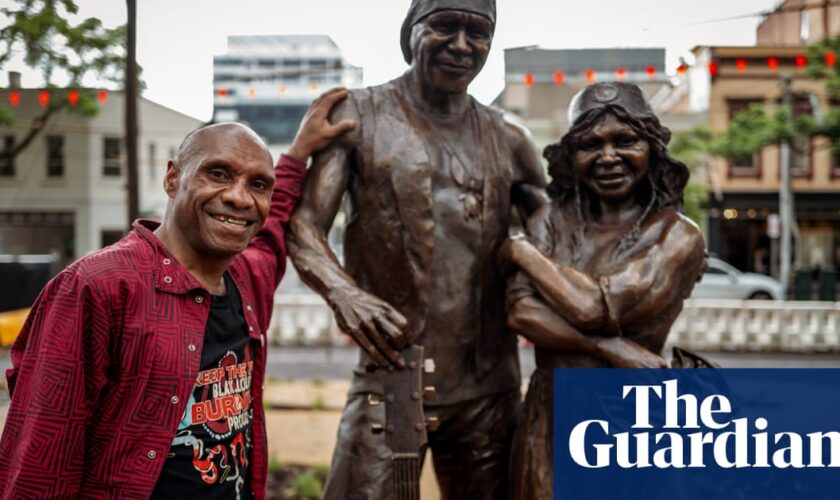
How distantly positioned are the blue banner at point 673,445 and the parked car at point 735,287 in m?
12.0

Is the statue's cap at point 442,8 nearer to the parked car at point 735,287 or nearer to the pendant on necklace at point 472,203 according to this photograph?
the pendant on necklace at point 472,203

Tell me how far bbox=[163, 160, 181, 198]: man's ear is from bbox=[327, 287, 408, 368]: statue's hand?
1.96ft

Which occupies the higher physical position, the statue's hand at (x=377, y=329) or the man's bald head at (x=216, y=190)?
the man's bald head at (x=216, y=190)

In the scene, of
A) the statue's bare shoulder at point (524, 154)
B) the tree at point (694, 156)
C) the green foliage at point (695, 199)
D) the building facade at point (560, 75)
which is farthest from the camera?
the green foliage at point (695, 199)

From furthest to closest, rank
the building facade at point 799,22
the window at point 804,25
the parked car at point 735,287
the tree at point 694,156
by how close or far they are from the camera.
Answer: the tree at point 694,156 < the parked car at point 735,287 < the window at point 804,25 < the building facade at point 799,22

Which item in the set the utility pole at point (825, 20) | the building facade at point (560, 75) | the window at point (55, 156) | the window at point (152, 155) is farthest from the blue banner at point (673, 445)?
the window at point (55, 156)

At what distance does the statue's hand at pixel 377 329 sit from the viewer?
6.79 ft

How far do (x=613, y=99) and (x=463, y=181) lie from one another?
512mm

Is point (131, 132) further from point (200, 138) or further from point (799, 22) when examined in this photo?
point (799, 22)

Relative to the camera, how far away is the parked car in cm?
1374

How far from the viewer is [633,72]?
456 inches

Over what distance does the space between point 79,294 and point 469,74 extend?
52.8 inches

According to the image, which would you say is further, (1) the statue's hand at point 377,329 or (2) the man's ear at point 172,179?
(1) the statue's hand at point 377,329

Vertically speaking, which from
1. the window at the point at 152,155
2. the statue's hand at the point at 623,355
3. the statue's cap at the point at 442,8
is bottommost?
the statue's hand at the point at 623,355
